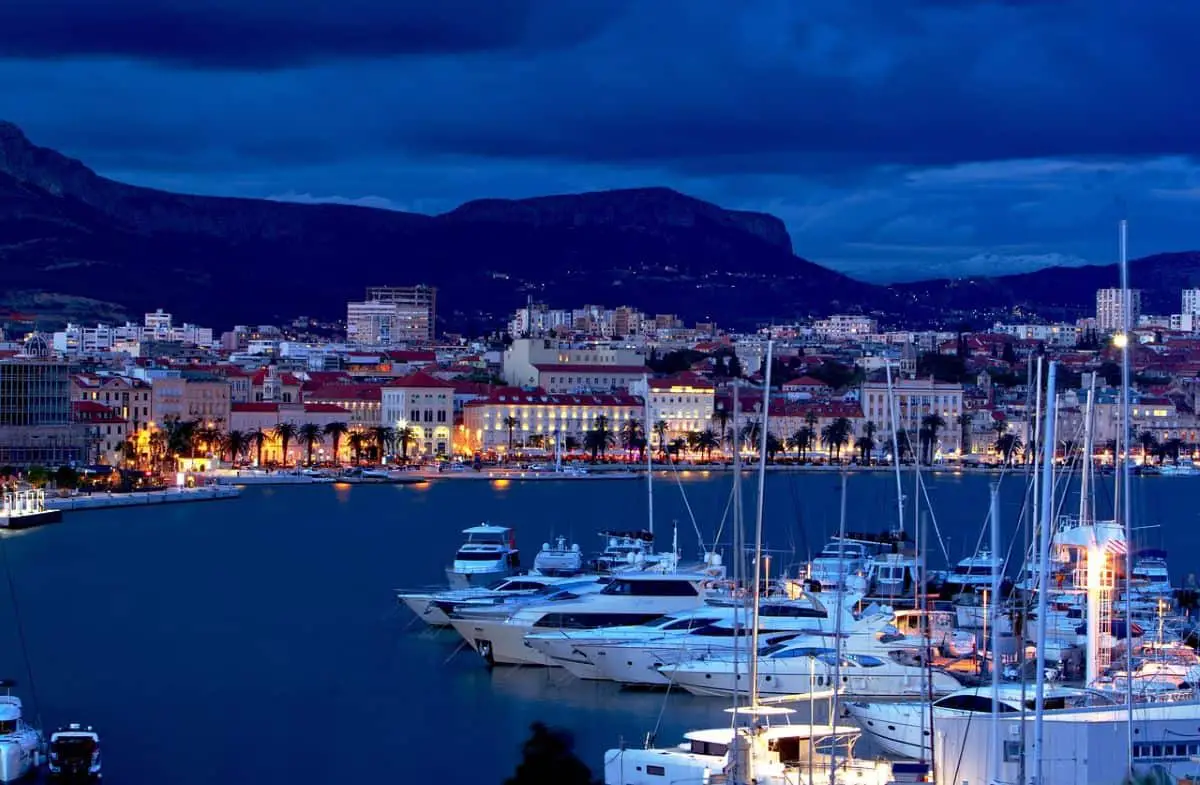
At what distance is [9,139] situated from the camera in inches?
6156

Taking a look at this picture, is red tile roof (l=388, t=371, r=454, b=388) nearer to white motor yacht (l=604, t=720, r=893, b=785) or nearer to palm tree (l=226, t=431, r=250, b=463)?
palm tree (l=226, t=431, r=250, b=463)

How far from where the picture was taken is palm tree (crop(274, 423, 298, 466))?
6075cm

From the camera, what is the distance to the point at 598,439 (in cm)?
6575

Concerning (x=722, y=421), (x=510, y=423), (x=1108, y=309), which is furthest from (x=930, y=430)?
(x=1108, y=309)

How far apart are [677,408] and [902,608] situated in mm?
49997

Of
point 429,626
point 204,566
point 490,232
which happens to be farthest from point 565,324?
point 429,626

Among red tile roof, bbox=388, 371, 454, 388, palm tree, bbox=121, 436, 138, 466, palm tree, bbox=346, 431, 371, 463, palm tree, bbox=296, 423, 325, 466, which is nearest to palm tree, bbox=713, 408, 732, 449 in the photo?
red tile roof, bbox=388, 371, 454, 388

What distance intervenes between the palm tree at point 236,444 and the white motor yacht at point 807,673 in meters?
42.1

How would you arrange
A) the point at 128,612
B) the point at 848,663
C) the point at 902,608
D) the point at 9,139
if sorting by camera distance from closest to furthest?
the point at 848,663 → the point at 902,608 → the point at 128,612 → the point at 9,139

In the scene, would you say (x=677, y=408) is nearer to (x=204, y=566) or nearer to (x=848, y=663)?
(x=204, y=566)

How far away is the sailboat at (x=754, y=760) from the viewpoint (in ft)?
42.1

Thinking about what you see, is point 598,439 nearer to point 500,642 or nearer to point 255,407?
point 255,407

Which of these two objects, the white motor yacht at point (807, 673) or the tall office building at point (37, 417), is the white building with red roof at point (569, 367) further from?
the white motor yacht at point (807, 673)

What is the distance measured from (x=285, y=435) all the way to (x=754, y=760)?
48493 mm
